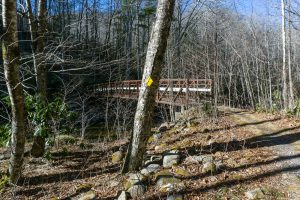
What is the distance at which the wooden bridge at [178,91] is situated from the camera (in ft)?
43.8

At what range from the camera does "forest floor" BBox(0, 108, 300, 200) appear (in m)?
4.99

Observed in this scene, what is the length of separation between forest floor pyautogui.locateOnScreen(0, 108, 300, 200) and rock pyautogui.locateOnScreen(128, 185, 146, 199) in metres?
0.10

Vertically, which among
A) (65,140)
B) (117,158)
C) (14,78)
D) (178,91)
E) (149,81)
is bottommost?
(65,140)

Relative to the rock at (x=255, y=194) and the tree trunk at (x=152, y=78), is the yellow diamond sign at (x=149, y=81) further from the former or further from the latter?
the rock at (x=255, y=194)

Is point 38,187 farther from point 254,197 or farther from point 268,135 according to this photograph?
point 268,135

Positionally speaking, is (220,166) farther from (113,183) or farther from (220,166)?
(113,183)

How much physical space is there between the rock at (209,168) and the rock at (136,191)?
1163 mm

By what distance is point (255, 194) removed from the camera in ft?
15.0

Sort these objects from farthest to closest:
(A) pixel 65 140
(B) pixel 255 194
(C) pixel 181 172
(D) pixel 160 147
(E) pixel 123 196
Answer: (A) pixel 65 140 < (D) pixel 160 147 < (C) pixel 181 172 < (E) pixel 123 196 < (B) pixel 255 194

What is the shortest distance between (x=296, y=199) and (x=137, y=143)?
105 inches

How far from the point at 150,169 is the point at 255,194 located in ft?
6.19

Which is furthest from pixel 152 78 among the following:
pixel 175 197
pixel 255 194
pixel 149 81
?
pixel 255 194

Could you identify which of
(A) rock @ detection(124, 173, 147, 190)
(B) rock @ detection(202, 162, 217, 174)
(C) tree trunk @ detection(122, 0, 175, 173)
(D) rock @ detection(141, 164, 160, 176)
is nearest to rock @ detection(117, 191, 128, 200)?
(A) rock @ detection(124, 173, 147, 190)

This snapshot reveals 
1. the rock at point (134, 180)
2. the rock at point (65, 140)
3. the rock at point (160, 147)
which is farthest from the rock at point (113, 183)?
the rock at point (65, 140)
